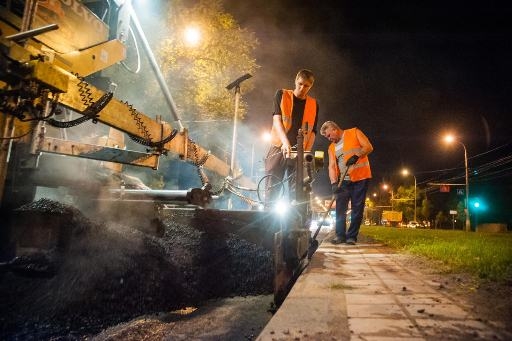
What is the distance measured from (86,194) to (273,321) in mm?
4066

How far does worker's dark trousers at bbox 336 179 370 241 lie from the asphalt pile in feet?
4.83

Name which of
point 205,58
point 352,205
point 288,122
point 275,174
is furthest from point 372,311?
point 205,58

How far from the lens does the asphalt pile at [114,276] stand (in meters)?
3.21

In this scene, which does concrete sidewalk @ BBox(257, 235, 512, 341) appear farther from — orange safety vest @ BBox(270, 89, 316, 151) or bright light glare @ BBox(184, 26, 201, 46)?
bright light glare @ BBox(184, 26, 201, 46)

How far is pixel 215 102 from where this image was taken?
17016 millimetres

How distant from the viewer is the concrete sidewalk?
5.35 ft

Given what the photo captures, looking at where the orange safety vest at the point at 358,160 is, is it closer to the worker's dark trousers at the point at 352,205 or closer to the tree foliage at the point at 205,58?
the worker's dark trousers at the point at 352,205

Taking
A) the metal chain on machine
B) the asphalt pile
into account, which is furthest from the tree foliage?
A: the metal chain on machine

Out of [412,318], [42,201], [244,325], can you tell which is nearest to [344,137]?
[244,325]

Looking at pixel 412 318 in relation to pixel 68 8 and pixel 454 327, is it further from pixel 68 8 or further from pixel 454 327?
pixel 68 8

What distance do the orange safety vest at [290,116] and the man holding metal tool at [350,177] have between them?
1102 millimetres

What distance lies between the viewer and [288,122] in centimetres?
445

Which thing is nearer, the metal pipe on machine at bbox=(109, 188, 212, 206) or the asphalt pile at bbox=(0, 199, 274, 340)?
the asphalt pile at bbox=(0, 199, 274, 340)

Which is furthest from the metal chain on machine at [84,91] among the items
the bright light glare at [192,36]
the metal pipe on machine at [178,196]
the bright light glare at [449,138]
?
the bright light glare at [449,138]
